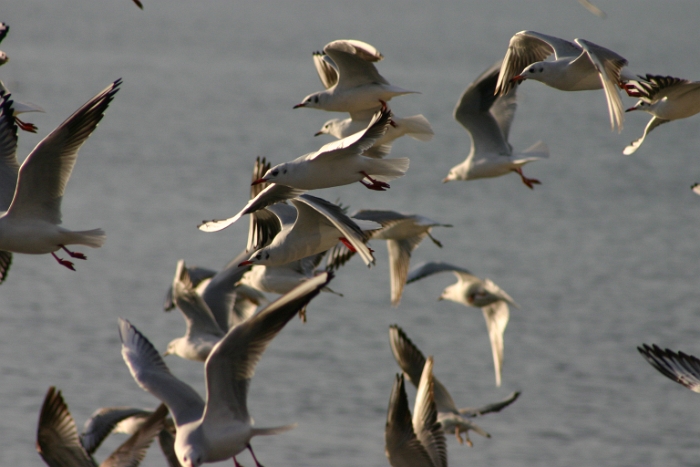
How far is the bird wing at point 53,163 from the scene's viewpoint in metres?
6.10

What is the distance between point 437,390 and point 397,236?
135 cm

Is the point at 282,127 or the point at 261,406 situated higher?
the point at 261,406

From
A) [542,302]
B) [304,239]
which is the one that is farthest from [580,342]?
[304,239]

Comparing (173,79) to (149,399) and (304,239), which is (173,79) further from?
(304,239)

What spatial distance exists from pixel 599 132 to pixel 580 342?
1885cm

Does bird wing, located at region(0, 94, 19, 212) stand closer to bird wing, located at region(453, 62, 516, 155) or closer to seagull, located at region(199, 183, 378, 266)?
seagull, located at region(199, 183, 378, 266)

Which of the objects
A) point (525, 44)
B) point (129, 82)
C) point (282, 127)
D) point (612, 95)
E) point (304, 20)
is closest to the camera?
point (612, 95)

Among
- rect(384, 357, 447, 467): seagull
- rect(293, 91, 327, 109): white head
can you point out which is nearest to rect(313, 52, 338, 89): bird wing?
rect(293, 91, 327, 109): white head

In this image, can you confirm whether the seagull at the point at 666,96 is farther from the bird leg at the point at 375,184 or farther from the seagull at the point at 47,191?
the seagull at the point at 47,191

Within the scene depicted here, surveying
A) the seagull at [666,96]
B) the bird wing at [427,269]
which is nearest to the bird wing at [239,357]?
the seagull at [666,96]

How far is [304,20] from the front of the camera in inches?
3324

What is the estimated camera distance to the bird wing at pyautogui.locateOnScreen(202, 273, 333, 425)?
5133mm

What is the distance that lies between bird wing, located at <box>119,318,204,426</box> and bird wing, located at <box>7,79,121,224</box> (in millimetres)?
968

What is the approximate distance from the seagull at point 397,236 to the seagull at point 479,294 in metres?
0.22
